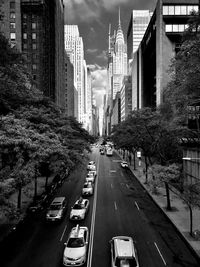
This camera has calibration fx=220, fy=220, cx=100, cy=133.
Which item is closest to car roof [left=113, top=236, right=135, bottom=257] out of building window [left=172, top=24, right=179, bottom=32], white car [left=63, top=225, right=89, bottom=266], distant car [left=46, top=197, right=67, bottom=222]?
white car [left=63, top=225, right=89, bottom=266]

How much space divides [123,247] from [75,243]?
306cm

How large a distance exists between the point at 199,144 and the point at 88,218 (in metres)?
13.7

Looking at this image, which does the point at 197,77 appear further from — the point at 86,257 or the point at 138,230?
the point at 86,257

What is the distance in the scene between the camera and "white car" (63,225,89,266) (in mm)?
12641

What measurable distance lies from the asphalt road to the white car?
65cm

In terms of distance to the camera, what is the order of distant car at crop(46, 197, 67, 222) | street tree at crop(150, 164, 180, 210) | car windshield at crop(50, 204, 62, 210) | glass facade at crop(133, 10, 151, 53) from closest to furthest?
1. distant car at crop(46, 197, 67, 222)
2. street tree at crop(150, 164, 180, 210)
3. car windshield at crop(50, 204, 62, 210)
4. glass facade at crop(133, 10, 151, 53)

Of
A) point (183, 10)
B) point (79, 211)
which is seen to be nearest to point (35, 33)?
point (183, 10)

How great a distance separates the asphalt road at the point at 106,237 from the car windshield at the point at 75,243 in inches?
36.1

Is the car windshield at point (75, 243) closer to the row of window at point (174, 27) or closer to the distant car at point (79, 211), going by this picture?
the distant car at point (79, 211)

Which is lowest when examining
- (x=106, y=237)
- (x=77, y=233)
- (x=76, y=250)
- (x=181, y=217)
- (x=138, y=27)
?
(x=106, y=237)

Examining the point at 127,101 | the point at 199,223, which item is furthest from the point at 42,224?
the point at 127,101

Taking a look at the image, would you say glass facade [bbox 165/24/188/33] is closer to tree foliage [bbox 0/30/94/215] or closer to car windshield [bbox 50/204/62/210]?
tree foliage [bbox 0/30/94/215]

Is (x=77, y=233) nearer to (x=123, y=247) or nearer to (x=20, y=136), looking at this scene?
(x=123, y=247)

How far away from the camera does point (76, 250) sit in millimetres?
13258
